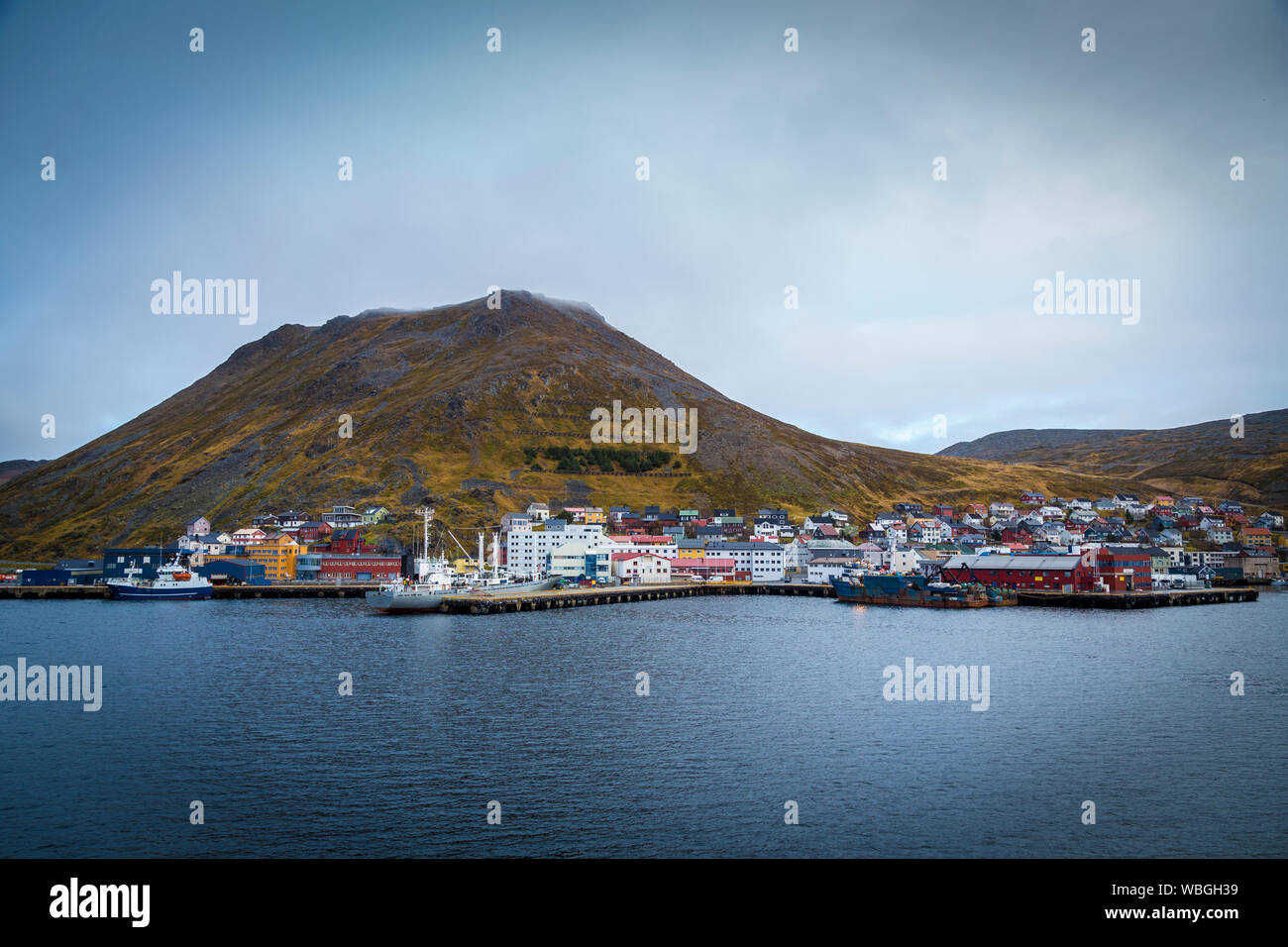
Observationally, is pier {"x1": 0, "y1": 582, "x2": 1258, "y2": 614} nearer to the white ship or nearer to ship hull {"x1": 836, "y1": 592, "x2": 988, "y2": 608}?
the white ship

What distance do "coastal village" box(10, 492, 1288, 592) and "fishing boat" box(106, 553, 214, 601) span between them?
24.5ft

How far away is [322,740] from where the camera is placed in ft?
103

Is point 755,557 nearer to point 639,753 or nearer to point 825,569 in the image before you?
point 825,569

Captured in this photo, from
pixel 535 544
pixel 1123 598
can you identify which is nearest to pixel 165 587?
pixel 535 544

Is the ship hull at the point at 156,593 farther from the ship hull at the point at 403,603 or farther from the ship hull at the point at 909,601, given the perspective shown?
the ship hull at the point at 909,601

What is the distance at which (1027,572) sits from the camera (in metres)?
106

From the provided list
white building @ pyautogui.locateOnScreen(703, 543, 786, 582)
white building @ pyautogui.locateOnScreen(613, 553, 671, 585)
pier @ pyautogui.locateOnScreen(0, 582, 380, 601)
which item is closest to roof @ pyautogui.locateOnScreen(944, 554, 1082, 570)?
white building @ pyautogui.locateOnScreen(703, 543, 786, 582)

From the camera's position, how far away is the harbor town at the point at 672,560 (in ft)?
340

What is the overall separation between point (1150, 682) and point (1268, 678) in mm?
7282

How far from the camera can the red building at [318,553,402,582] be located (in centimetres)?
12038

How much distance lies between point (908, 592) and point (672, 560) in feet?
128

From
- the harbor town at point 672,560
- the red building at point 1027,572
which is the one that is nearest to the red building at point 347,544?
the harbor town at point 672,560
